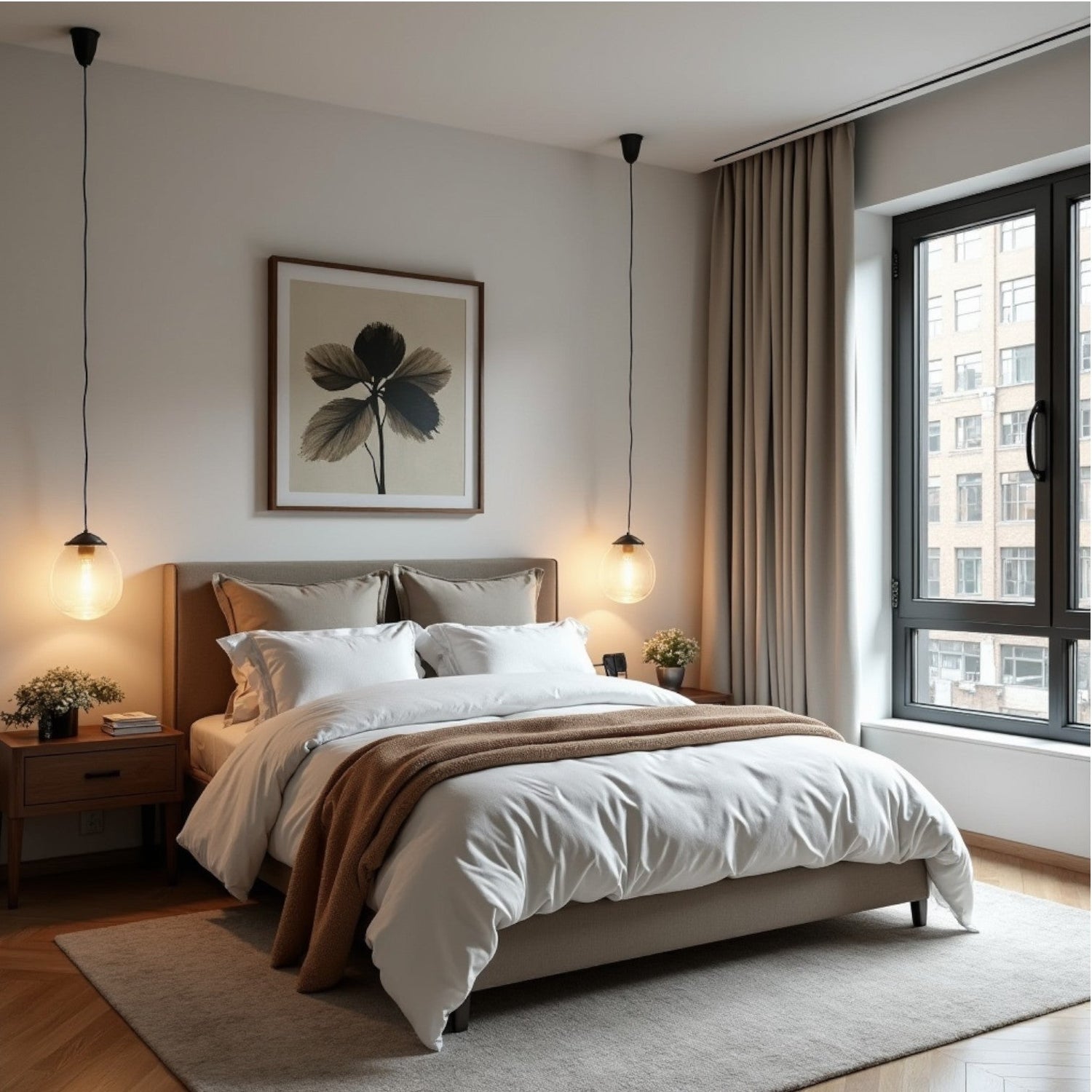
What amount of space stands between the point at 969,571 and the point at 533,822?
108 inches

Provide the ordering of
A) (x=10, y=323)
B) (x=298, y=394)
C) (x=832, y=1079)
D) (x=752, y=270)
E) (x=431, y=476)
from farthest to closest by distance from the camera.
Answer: (x=752, y=270)
(x=431, y=476)
(x=298, y=394)
(x=10, y=323)
(x=832, y=1079)

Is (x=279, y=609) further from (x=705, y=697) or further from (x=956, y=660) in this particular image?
(x=956, y=660)

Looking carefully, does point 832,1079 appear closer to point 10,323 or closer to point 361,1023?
point 361,1023

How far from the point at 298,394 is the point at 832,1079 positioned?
3.11 meters

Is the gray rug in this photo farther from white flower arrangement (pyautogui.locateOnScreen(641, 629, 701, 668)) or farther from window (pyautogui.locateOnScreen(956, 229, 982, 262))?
window (pyautogui.locateOnScreen(956, 229, 982, 262))

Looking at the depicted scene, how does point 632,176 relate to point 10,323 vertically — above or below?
above

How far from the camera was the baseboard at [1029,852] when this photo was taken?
14.4 ft

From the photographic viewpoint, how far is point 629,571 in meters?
5.24

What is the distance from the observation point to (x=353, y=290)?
4.85 metres

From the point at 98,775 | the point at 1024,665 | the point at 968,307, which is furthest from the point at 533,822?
the point at 968,307

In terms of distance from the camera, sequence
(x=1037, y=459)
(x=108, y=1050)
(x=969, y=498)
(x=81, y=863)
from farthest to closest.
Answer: (x=969, y=498)
(x=1037, y=459)
(x=81, y=863)
(x=108, y=1050)

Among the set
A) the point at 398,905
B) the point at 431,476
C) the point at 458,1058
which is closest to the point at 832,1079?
the point at 458,1058

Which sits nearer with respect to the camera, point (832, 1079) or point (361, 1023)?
point (832, 1079)

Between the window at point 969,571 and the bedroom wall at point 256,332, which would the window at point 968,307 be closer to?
the window at point 969,571
